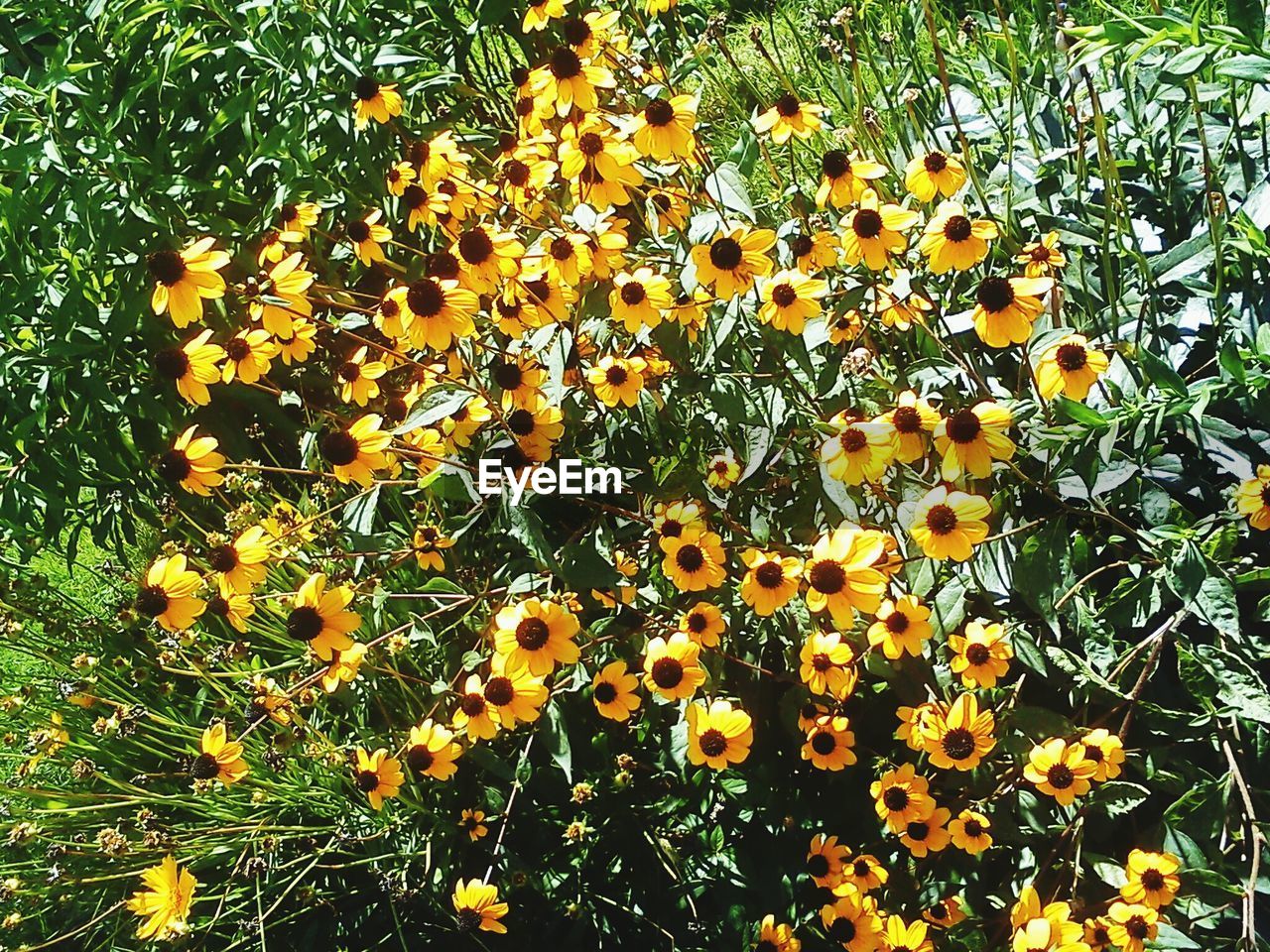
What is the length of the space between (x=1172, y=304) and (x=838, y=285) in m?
0.49

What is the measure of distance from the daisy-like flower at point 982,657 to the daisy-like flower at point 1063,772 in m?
0.10

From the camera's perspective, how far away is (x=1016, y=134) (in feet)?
6.23

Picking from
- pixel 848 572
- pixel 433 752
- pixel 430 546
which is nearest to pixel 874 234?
pixel 848 572

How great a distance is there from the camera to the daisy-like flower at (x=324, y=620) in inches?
55.6

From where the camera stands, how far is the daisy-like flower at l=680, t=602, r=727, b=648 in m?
1.48

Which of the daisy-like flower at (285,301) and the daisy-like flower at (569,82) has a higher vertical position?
the daisy-like flower at (569,82)

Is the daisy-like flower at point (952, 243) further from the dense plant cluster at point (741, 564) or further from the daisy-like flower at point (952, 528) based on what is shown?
the daisy-like flower at point (952, 528)

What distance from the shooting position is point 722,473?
5.17ft

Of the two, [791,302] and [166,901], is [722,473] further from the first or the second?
[166,901]

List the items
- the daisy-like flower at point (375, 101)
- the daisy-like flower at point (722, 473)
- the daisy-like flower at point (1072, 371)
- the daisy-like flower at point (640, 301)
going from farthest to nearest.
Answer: the daisy-like flower at point (375, 101) < the daisy-like flower at point (722, 473) < the daisy-like flower at point (640, 301) < the daisy-like flower at point (1072, 371)

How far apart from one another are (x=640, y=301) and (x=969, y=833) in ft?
2.60

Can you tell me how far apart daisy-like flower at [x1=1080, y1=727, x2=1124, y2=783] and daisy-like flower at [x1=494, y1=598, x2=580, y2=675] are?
0.62 m

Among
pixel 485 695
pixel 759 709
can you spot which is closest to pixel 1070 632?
pixel 759 709

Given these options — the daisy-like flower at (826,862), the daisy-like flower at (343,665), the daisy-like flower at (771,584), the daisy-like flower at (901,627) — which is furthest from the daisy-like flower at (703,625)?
the daisy-like flower at (343,665)
